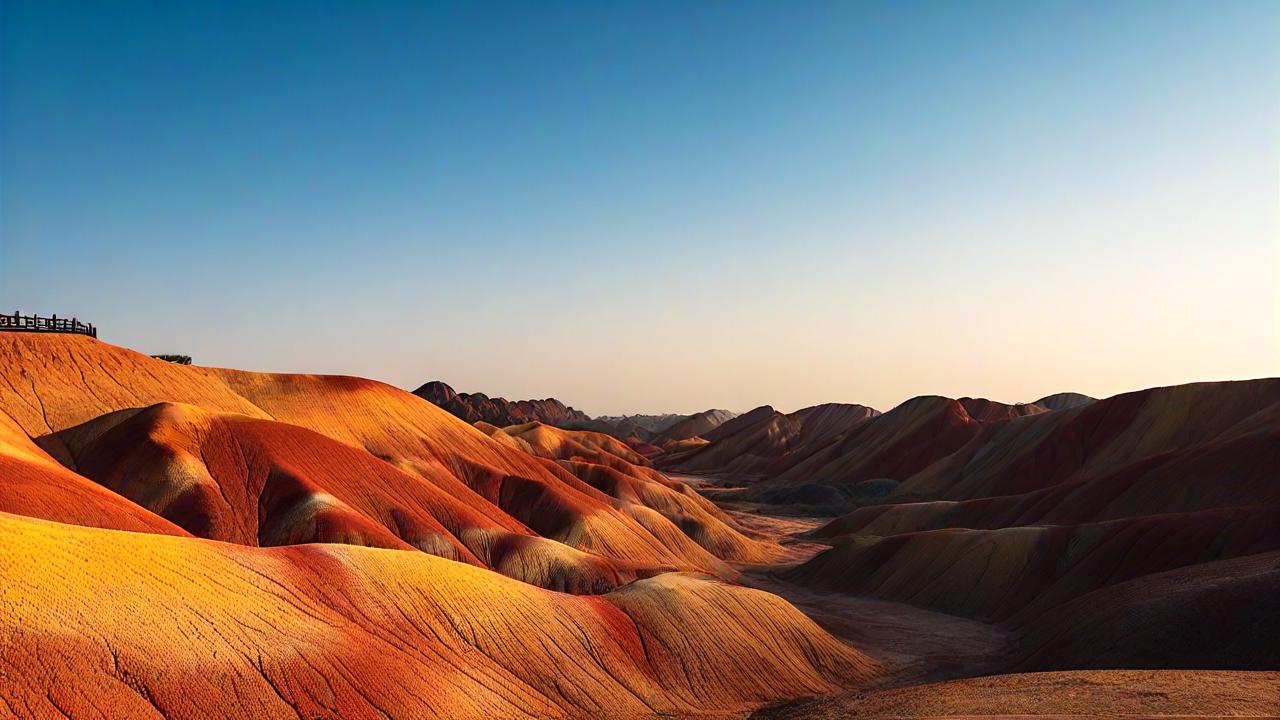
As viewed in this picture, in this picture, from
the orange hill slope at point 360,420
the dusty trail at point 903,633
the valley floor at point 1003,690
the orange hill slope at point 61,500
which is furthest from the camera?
the orange hill slope at point 360,420

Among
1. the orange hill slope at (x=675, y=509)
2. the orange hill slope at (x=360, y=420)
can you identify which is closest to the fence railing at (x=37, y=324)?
the orange hill slope at (x=360, y=420)

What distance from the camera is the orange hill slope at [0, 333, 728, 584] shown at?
161 feet

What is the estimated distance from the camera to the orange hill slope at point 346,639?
16.1m

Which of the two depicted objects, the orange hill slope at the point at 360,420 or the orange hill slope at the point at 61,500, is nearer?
the orange hill slope at the point at 61,500

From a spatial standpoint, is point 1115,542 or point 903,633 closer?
point 903,633

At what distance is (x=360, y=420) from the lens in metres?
62.9

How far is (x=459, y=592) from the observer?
25469 mm

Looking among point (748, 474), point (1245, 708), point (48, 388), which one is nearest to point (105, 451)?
point (48, 388)

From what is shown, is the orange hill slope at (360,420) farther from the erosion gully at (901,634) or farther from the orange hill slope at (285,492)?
A: the erosion gully at (901,634)

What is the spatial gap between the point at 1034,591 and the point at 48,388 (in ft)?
199

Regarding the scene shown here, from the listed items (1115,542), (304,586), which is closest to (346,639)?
(304,586)

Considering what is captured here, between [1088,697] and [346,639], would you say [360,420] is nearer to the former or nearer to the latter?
[346,639]

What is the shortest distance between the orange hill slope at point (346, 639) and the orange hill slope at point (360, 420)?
24.4 m

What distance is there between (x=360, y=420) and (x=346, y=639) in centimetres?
4474
